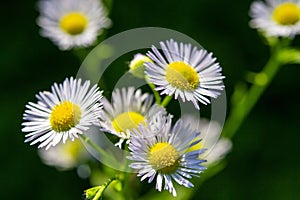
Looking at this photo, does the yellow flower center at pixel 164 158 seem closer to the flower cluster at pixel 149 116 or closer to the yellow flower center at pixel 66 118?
the flower cluster at pixel 149 116

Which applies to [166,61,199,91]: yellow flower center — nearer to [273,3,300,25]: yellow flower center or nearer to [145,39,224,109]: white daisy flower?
[145,39,224,109]: white daisy flower

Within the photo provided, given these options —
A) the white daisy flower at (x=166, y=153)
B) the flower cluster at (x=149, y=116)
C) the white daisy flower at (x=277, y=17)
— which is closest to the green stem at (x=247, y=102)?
the white daisy flower at (x=277, y=17)

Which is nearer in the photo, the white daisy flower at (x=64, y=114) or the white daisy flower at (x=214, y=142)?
the white daisy flower at (x=64, y=114)

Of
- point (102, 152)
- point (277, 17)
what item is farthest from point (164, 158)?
point (277, 17)

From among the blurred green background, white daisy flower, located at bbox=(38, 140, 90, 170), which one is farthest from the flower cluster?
the blurred green background

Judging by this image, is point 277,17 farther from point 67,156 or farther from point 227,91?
point 67,156

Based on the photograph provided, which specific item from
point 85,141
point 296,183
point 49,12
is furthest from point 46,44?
point 85,141
